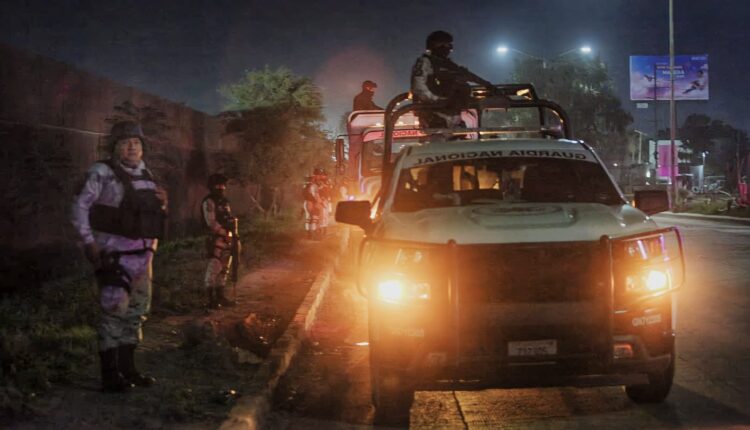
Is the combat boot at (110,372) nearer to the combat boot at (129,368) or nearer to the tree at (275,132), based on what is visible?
the combat boot at (129,368)

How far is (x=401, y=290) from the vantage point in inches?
192

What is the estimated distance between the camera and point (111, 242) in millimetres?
5551

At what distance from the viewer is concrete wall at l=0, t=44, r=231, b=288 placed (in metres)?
9.82

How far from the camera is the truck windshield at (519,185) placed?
6.09 metres

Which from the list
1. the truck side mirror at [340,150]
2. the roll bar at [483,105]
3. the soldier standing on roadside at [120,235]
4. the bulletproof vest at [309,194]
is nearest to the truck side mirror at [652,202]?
the roll bar at [483,105]

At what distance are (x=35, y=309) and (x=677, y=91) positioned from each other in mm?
54510

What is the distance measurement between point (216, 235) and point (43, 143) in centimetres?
297

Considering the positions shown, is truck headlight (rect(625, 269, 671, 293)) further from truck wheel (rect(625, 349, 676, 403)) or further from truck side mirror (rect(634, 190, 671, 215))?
truck side mirror (rect(634, 190, 671, 215))

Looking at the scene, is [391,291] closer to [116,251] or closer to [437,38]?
[116,251]

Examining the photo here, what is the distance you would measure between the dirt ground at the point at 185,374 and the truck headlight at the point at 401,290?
1.32 metres

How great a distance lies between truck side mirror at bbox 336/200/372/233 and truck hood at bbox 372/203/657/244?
0.60 m

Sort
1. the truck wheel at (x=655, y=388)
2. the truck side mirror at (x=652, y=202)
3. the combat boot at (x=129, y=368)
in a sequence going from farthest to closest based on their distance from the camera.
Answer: the truck side mirror at (x=652, y=202)
the combat boot at (x=129, y=368)
the truck wheel at (x=655, y=388)

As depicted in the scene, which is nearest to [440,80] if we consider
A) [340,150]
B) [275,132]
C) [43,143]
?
[43,143]

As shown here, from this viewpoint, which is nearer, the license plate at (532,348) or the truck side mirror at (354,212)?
the license plate at (532,348)
